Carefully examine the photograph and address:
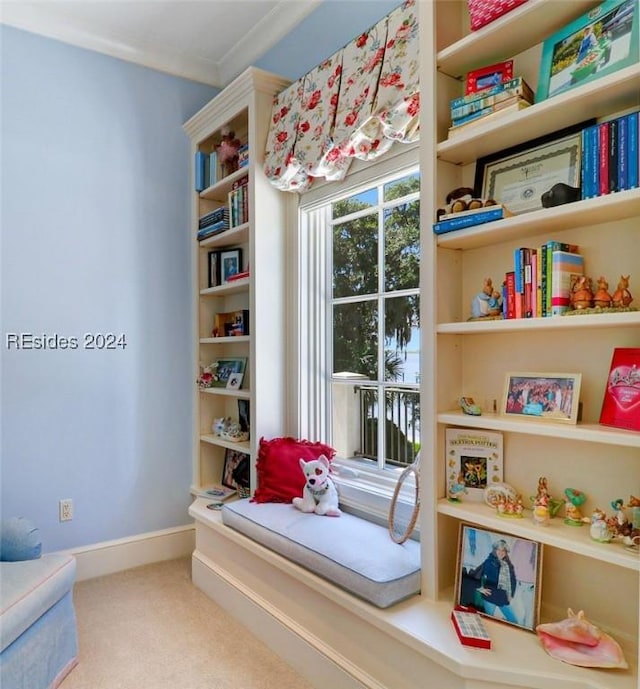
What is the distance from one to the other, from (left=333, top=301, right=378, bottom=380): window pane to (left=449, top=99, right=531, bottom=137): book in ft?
2.85

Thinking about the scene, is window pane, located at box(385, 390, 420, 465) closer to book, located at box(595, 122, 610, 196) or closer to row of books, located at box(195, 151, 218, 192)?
book, located at box(595, 122, 610, 196)

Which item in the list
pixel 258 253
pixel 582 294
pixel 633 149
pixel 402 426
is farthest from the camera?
pixel 258 253

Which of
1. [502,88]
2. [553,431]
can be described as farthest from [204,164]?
[553,431]

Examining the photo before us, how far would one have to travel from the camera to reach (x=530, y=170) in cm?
146

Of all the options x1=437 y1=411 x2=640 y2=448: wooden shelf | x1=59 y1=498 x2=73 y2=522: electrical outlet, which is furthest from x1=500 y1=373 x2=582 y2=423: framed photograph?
x1=59 y1=498 x2=73 y2=522: electrical outlet

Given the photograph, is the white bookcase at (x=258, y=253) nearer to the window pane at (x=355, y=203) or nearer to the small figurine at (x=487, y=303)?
the window pane at (x=355, y=203)

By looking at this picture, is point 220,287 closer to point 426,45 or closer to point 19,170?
point 19,170

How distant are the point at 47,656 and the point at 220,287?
70.4 inches

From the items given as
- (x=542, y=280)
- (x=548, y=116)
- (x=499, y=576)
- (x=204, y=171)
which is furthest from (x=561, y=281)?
(x=204, y=171)

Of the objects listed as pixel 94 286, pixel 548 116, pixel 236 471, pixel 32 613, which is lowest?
pixel 32 613

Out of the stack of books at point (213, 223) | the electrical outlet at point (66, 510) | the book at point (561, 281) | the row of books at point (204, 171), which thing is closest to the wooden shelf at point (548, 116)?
the book at point (561, 281)

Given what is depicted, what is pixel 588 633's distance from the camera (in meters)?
1.23

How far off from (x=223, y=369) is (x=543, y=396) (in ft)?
6.50

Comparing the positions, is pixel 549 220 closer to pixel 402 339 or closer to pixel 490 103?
pixel 490 103
